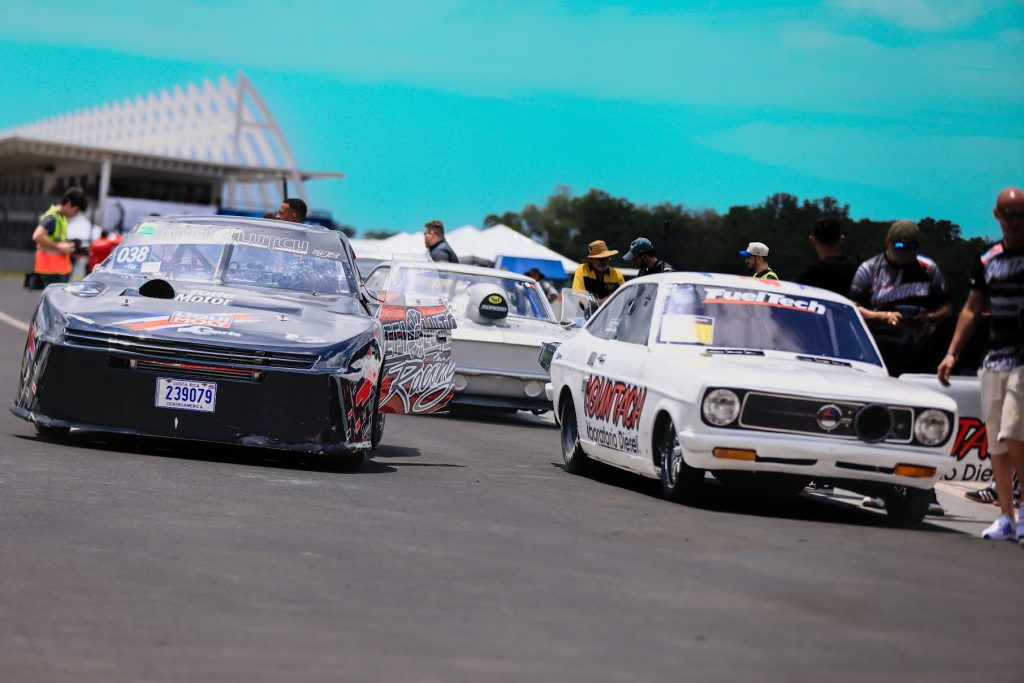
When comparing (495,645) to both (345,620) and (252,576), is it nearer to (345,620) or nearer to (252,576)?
(345,620)

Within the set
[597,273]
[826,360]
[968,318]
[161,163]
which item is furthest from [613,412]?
[161,163]

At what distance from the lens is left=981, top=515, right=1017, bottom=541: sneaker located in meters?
8.59

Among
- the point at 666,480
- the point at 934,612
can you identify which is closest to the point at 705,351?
the point at 666,480

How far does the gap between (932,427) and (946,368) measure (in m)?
0.34

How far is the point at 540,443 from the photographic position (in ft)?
46.2

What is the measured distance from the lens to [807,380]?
357 inches

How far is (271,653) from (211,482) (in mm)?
4114

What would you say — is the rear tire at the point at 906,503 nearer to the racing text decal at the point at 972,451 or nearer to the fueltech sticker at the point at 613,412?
the racing text decal at the point at 972,451

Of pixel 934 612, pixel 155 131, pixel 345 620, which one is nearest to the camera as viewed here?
pixel 345 620

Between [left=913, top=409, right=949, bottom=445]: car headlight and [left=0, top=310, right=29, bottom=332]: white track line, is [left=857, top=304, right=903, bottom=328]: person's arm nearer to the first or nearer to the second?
[left=913, top=409, right=949, bottom=445]: car headlight

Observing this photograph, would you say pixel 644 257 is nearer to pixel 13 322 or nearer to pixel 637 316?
pixel 637 316

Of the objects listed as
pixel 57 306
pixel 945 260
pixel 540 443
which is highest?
pixel 945 260

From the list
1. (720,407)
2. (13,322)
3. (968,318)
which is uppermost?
(968,318)

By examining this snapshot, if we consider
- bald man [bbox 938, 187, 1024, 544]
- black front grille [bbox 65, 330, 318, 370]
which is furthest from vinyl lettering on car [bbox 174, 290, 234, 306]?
bald man [bbox 938, 187, 1024, 544]
